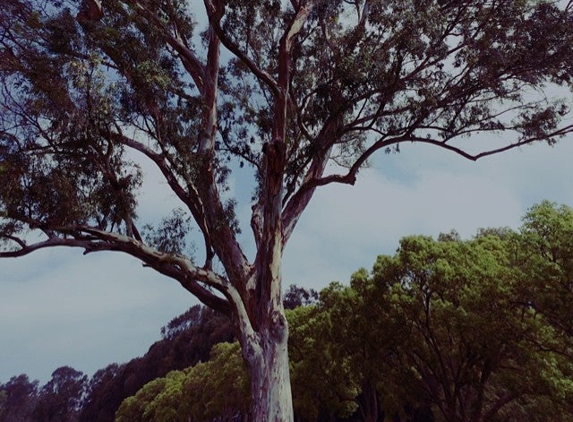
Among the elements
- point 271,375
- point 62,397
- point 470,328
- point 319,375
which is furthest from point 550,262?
point 62,397

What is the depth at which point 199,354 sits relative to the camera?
49.2 m

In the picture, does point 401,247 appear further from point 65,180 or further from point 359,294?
point 65,180

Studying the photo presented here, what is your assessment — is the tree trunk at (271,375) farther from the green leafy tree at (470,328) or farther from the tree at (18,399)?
the tree at (18,399)

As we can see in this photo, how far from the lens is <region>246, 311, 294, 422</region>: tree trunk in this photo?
7.17 m

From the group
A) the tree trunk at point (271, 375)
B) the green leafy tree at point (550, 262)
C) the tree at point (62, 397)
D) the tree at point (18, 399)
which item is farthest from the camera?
the tree at point (18, 399)

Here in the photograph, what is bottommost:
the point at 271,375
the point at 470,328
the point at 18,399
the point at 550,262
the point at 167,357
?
the point at 271,375

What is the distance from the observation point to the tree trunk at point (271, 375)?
7170 mm

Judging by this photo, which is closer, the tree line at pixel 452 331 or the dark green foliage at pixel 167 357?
the tree line at pixel 452 331

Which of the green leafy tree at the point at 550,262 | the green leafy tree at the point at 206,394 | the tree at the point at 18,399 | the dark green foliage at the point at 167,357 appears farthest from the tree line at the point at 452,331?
the tree at the point at 18,399

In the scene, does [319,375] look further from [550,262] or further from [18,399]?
[18,399]

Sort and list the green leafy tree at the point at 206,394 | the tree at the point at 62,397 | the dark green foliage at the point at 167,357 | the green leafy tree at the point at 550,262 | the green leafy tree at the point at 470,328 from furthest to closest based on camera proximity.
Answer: the tree at the point at 62,397 → the dark green foliage at the point at 167,357 → the green leafy tree at the point at 206,394 → the green leafy tree at the point at 470,328 → the green leafy tree at the point at 550,262

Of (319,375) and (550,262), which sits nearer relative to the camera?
(550,262)

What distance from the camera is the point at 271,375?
24.4 feet

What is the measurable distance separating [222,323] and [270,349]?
43.6 metres
